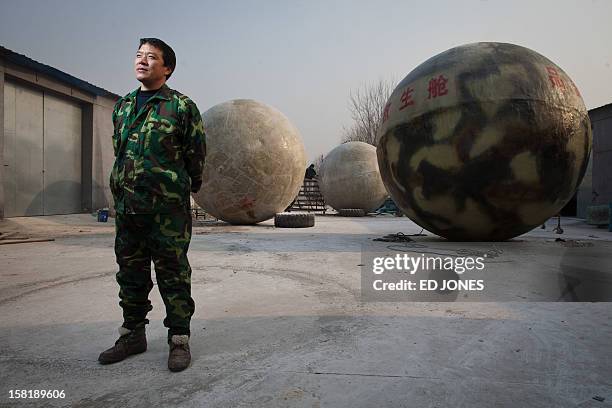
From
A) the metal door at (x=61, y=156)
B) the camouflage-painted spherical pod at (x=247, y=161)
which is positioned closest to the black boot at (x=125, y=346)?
the camouflage-painted spherical pod at (x=247, y=161)

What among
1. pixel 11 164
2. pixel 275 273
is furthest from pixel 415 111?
pixel 11 164

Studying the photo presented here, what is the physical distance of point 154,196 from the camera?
73.6 inches

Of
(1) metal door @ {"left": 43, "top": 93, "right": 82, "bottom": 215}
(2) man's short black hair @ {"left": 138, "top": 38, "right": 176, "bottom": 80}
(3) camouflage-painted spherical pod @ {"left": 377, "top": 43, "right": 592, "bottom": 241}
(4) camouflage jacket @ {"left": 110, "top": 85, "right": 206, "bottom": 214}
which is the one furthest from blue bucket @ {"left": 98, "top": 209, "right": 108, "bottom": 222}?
(2) man's short black hair @ {"left": 138, "top": 38, "right": 176, "bottom": 80}

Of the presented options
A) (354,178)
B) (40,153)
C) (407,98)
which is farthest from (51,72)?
(354,178)

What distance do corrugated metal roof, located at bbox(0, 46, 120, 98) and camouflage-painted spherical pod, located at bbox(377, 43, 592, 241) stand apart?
929 cm

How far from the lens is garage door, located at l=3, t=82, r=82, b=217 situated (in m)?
9.70

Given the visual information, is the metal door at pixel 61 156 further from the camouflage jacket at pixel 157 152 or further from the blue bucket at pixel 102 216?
the camouflage jacket at pixel 157 152

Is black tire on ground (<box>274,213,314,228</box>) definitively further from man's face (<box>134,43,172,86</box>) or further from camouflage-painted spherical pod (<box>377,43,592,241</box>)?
man's face (<box>134,43,172,86</box>)

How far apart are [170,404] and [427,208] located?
14.1 ft

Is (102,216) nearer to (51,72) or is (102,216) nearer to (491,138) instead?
(51,72)

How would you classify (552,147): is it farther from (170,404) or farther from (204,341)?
(170,404)

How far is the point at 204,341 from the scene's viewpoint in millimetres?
2098

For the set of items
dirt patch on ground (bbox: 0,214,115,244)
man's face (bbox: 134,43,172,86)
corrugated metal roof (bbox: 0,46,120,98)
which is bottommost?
dirt patch on ground (bbox: 0,214,115,244)

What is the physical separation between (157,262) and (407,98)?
4.17 m
